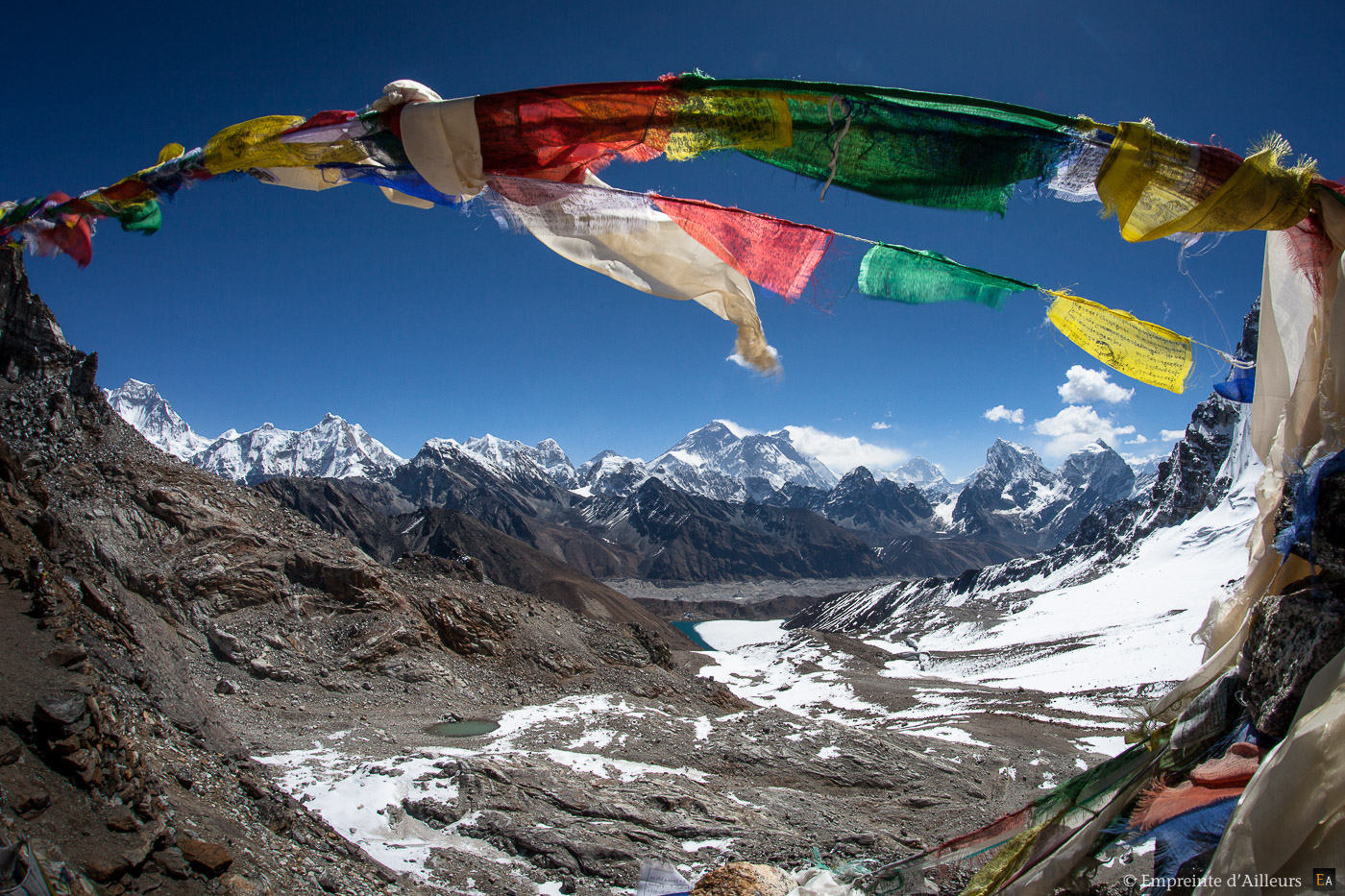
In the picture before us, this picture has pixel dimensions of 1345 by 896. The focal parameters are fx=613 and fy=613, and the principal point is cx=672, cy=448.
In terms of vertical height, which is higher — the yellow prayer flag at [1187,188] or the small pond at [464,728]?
the yellow prayer flag at [1187,188]

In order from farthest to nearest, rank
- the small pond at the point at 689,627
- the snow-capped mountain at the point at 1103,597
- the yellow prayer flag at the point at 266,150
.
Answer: the small pond at the point at 689,627, the snow-capped mountain at the point at 1103,597, the yellow prayer flag at the point at 266,150

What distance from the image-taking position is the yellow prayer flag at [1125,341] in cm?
357

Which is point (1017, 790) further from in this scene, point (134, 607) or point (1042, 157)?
point (134, 607)

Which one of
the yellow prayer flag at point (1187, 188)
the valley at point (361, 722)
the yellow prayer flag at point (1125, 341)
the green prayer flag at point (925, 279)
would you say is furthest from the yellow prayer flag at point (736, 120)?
the valley at point (361, 722)

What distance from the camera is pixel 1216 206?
3035mm

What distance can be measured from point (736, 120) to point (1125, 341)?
264cm

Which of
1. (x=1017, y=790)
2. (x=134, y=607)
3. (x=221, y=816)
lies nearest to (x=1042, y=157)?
(x=221, y=816)

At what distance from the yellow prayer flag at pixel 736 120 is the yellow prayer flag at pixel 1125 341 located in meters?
1.93

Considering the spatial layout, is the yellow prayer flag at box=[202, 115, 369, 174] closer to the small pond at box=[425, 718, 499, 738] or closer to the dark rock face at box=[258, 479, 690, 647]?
the small pond at box=[425, 718, 499, 738]

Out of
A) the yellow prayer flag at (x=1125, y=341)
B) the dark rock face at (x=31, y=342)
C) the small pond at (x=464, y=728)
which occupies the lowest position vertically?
the small pond at (x=464, y=728)

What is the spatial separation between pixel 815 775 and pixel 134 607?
17.7 meters

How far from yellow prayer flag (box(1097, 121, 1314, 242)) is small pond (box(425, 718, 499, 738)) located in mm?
17153

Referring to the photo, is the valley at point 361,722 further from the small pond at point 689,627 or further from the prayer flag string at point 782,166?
the small pond at point 689,627

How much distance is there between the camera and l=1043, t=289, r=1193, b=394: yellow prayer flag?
3568 mm
